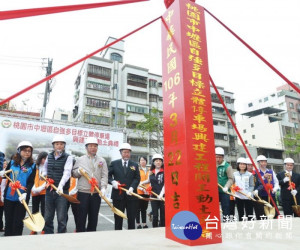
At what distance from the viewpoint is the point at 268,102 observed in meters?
49.5

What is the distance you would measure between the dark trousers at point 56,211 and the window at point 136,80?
1155 inches

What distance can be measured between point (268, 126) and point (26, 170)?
43.9 metres

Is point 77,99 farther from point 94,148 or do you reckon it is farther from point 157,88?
point 94,148

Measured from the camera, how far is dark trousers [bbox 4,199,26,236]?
394cm

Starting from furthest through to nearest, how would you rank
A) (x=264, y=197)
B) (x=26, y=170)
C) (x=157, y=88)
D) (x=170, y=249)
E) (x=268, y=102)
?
1. (x=268, y=102)
2. (x=157, y=88)
3. (x=264, y=197)
4. (x=26, y=170)
5. (x=170, y=249)

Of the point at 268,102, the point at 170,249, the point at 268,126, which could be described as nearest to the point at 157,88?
the point at 268,126

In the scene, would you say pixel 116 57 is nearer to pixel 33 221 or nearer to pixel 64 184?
pixel 64 184

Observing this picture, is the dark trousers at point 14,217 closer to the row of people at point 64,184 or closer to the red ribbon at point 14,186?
the row of people at point 64,184

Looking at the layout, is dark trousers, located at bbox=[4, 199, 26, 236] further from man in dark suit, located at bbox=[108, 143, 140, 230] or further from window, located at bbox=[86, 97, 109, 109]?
window, located at bbox=[86, 97, 109, 109]

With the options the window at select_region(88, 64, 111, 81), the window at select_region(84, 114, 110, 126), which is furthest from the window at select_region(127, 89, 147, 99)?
the window at select_region(84, 114, 110, 126)

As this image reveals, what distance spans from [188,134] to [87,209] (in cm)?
255

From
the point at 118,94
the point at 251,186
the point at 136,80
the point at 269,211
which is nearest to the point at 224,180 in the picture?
the point at 251,186

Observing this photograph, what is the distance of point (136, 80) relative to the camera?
33.6m

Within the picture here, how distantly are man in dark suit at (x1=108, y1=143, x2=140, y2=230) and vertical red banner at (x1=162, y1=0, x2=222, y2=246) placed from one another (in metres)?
2.11
